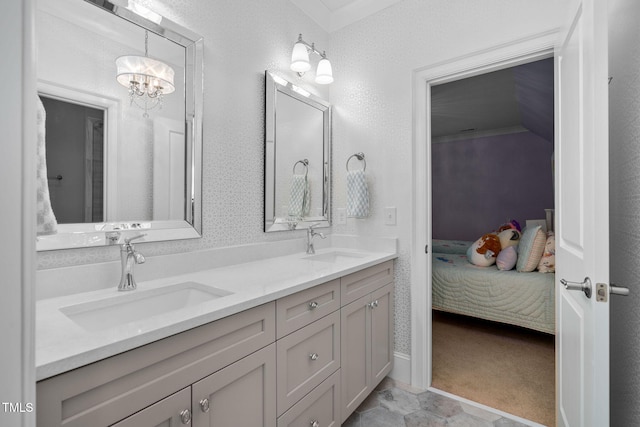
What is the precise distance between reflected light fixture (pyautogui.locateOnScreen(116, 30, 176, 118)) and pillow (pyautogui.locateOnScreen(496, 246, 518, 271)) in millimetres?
2963

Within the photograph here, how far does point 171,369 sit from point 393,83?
2.03 m

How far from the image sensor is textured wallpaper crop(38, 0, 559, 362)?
5.16 ft

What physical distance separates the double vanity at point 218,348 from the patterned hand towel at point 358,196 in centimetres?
43

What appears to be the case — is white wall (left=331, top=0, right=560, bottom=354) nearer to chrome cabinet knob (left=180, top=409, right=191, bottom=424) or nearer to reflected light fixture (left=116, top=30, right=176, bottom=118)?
reflected light fixture (left=116, top=30, right=176, bottom=118)

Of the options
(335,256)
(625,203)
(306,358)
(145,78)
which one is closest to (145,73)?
(145,78)

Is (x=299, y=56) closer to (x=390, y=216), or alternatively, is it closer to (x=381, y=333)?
(x=390, y=216)

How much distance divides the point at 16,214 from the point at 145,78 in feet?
3.62

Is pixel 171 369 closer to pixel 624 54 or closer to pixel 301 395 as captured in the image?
pixel 301 395

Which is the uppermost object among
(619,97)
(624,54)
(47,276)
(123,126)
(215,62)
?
(215,62)

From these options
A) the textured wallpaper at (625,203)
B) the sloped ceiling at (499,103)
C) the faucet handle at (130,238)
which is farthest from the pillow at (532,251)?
the faucet handle at (130,238)

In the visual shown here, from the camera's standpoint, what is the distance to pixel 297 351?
48.9 inches

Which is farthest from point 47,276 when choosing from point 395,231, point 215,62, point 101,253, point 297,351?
point 395,231

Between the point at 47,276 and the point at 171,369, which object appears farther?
the point at 47,276

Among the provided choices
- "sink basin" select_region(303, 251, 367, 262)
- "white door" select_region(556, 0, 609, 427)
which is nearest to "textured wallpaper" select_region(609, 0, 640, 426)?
"white door" select_region(556, 0, 609, 427)
